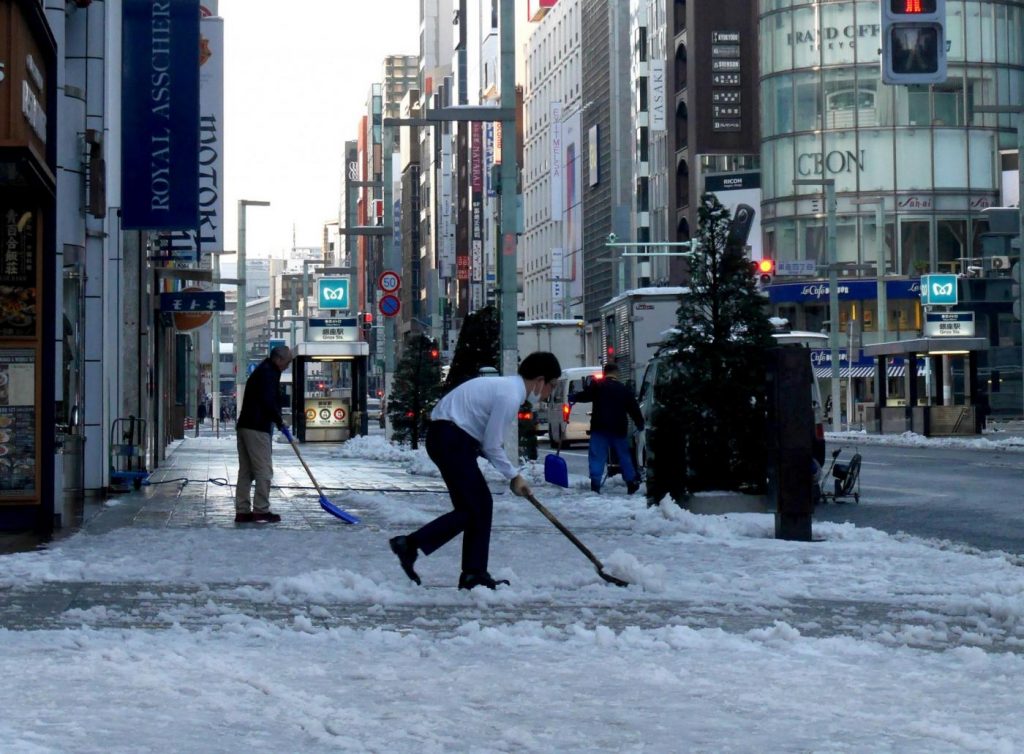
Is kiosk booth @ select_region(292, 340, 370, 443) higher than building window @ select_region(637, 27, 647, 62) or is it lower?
lower

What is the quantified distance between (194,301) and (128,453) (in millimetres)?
9113

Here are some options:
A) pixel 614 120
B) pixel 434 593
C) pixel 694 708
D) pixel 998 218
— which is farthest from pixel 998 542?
pixel 614 120

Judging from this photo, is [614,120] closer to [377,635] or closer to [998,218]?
[998,218]

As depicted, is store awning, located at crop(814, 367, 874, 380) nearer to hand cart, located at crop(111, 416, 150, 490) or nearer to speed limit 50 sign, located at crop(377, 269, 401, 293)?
speed limit 50 sign, located at crop(377, 269, 401, 293)

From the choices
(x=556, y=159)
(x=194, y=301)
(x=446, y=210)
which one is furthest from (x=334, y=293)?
(x=446, y=210)

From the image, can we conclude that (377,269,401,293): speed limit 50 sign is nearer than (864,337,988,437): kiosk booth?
Yes

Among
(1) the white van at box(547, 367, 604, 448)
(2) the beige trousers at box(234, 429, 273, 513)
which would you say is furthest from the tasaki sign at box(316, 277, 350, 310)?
(2) the beige trousers at box(234, 429, 273, 513)

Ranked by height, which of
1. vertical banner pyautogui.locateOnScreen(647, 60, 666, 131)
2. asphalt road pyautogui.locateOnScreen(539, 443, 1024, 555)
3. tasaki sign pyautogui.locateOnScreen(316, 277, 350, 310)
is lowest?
asphalt road pyautogui.locateOnScreen(539, 443, 1024, 555)

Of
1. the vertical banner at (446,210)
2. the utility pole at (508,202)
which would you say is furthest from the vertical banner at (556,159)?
the utility pole at (508,202)

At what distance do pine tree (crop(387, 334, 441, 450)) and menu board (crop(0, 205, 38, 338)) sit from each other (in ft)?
80.1

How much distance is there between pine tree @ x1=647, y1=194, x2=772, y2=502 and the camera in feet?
60.2

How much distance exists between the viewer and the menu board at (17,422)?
1542cm

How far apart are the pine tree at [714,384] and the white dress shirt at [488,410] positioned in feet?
23.0

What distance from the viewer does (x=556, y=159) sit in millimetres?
123812
